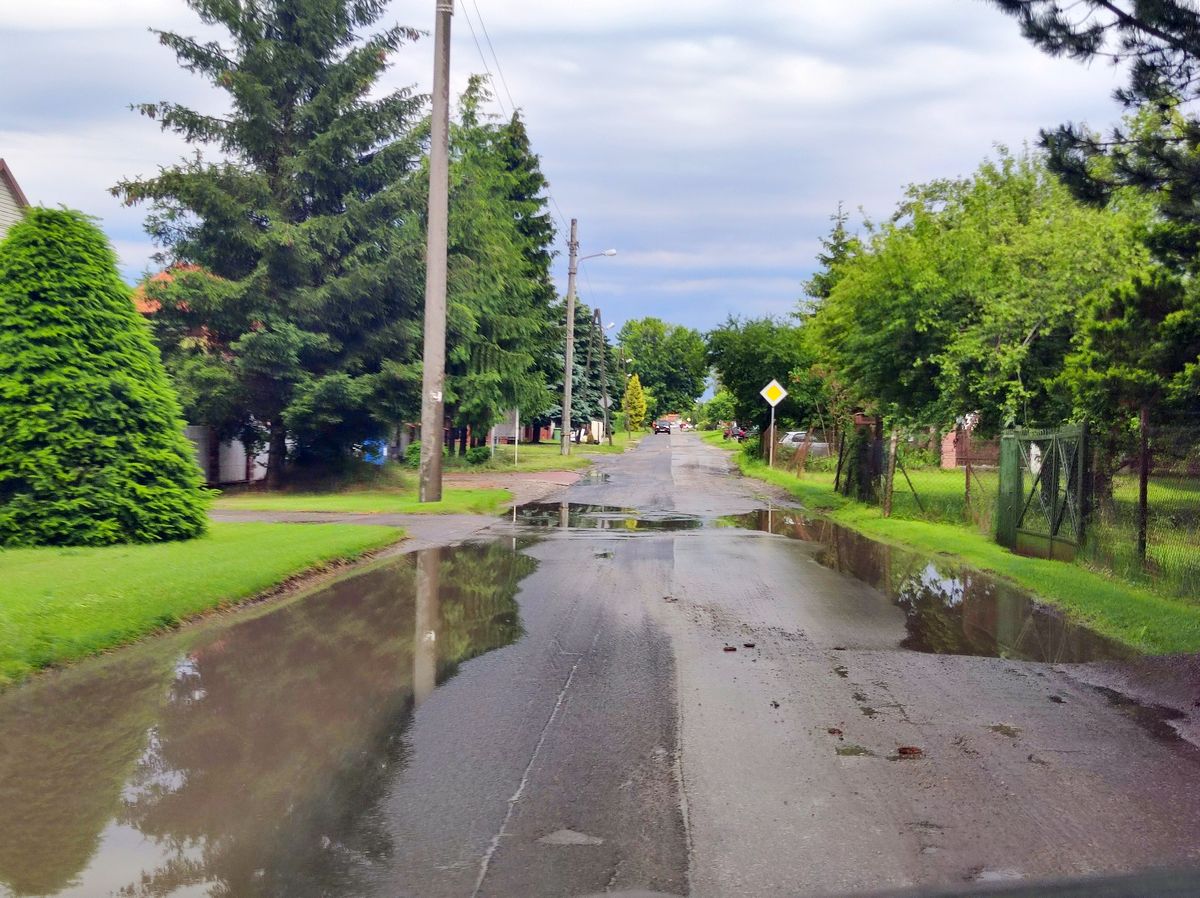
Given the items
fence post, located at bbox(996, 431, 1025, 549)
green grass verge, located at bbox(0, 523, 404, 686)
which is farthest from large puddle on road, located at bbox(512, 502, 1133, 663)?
green grass verge, located at bbox(0, 523, 404, 686)

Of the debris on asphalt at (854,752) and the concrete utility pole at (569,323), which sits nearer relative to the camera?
the debris on asphalt at (854,752)

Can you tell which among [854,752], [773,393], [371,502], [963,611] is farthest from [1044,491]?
[773,393]

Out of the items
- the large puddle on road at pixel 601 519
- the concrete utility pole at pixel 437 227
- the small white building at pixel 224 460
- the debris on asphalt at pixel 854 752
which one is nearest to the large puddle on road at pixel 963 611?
the debris on asphalt at pixel 854 752

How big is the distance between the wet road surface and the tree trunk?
17.2 metres

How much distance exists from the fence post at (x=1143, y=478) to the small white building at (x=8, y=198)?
2995 centimetres

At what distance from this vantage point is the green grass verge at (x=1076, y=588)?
9.80 m

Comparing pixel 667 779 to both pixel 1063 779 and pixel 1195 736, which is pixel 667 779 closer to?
pixel 1063 779

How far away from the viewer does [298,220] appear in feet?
88.4

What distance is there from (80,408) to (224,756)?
8.72 meters

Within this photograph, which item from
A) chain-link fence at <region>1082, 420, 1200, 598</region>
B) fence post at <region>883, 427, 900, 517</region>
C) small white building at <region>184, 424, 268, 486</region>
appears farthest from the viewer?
small white building at <region>184, 424, 268, 486</region>

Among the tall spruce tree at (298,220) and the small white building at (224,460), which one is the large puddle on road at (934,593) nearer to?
the tall spruce tree at (298,220)

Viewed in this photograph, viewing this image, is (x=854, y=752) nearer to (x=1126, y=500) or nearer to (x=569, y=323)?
(x=1126, y=500)

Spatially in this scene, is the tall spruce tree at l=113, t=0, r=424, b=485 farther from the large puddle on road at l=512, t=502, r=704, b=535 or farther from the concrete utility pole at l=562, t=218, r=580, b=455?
the concrete utility pole at l=562, t=218, r=580, b=455

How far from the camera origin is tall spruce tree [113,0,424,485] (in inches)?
1000
